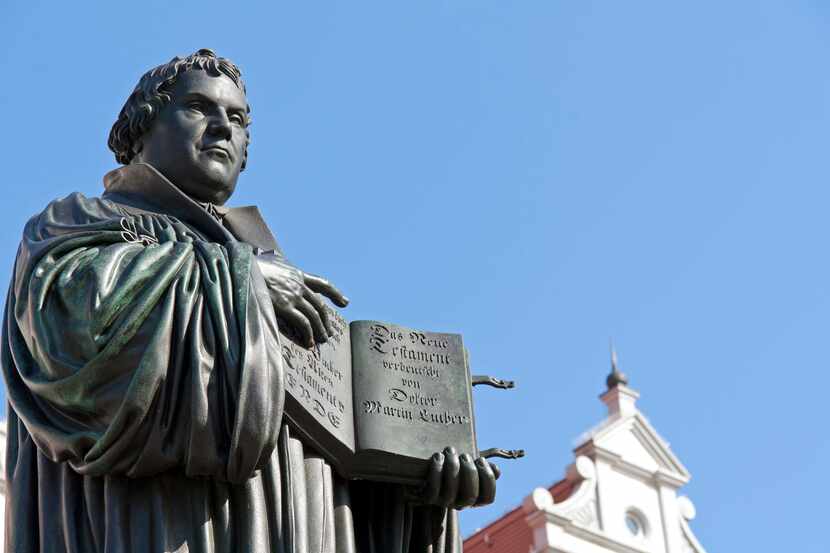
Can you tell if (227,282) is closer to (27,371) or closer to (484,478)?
(27,371)

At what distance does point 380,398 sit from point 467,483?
1.47ft

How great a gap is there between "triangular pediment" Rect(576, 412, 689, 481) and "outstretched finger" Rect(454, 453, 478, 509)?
22.5 m

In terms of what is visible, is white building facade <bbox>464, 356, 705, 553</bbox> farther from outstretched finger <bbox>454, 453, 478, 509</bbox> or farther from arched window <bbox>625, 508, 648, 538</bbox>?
outstretched finger <bbox>454, 453, 478, 509</bbox>

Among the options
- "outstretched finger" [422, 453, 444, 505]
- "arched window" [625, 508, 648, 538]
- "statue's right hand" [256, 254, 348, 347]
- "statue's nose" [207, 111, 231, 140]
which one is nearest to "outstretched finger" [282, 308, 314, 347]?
"statue's right hand" [256, 254, 348, 347]

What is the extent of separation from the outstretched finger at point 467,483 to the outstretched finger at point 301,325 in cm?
72

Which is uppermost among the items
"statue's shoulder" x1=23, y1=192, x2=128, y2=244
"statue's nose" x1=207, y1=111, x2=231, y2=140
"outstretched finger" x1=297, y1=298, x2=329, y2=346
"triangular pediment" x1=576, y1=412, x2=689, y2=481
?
"triangular pediment" x1=576, y1=412, x2=689, y2=481

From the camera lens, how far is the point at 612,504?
2884cm

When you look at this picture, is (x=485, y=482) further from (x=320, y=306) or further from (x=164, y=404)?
(x=164, y=404)

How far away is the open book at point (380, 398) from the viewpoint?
697 centimetres

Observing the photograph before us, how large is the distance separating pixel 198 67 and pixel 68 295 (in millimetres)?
1424

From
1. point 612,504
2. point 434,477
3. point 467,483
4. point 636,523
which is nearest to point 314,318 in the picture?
point 434,477

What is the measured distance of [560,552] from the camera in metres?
27.3

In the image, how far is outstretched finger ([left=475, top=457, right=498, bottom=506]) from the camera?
7207mm

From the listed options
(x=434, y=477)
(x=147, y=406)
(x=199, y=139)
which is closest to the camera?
(x=147, y=406)
